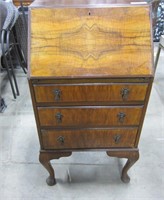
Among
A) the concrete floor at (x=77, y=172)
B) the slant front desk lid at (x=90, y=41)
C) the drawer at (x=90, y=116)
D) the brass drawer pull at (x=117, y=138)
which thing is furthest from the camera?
the concrete floor at (x=77, y=172)

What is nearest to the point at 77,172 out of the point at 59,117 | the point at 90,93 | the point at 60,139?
the point at 60,139

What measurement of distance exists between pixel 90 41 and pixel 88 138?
504mm

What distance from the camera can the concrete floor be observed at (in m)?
1.35

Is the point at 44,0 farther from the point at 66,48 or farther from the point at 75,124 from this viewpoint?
the point at 75,124

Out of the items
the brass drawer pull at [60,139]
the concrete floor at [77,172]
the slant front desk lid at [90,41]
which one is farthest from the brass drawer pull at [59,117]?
the concrete floor at [77,172]

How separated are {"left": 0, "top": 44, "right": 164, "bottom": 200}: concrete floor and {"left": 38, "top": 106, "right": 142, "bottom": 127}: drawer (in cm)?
53

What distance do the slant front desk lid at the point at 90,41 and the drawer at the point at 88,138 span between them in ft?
1.12

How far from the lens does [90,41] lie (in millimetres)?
903

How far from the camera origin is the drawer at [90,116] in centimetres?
101

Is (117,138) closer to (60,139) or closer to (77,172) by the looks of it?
(60,139)

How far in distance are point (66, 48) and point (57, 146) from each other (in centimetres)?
55

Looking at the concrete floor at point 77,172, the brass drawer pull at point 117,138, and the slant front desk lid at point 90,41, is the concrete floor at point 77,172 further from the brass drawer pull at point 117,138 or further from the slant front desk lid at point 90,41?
the slant front desk lid at point 90,41

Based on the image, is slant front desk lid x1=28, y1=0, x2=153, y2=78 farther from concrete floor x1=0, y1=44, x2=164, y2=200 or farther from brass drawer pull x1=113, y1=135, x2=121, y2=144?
concrete floor x1=0, y1=44, x2=164, y2=200

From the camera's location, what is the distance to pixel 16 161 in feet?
5.14
